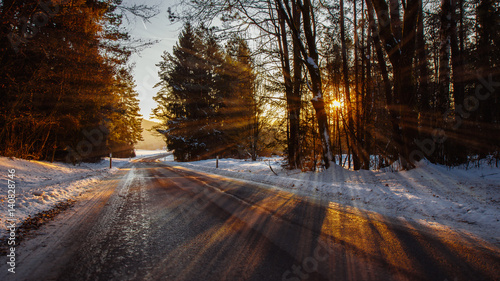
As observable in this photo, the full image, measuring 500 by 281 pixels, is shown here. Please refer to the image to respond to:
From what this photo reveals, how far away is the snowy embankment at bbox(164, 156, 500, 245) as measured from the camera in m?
3.28

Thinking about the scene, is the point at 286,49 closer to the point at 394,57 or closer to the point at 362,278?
the point at 394,57

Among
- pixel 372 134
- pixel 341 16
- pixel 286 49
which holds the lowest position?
pixel 372 134

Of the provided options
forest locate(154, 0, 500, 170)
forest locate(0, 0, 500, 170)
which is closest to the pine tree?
forest locate(0, 0, 500, 170)

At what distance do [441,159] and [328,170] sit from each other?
3730mm

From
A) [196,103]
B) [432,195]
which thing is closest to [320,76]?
[432,195]

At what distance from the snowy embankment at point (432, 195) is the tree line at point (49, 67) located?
992 centimetres

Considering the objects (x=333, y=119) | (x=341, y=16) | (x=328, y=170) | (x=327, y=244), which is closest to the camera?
(x=327, y=244)

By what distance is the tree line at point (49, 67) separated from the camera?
8828mm

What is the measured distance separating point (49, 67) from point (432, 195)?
1469 cm

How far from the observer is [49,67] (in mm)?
10258

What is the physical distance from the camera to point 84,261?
2.12 metres

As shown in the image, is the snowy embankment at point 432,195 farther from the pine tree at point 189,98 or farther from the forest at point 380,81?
the pine tree at point 189,98

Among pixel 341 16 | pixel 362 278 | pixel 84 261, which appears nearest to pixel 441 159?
pixel 341 16

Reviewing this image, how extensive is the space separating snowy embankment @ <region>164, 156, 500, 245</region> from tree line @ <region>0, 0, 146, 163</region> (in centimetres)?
992
